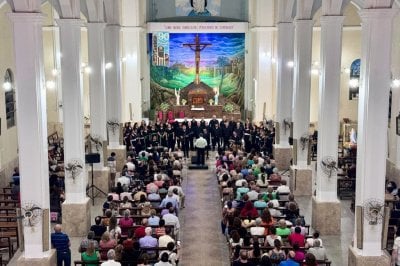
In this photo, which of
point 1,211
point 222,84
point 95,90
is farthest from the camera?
point 222,84

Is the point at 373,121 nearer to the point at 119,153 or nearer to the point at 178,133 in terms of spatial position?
the point at 119,153

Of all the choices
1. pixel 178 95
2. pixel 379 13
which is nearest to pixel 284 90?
→ pixel 379 13

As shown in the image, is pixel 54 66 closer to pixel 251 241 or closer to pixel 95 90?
pixel 95 90

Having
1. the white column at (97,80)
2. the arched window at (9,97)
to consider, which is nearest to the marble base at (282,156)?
the white column at (97,80)

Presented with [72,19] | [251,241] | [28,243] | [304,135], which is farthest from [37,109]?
[304,135]

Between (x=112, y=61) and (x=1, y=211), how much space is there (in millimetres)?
9213

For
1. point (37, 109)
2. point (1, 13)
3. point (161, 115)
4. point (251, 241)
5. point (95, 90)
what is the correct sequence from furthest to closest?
1. point (161, 115)
2. point (1, 13)
3. point (95, 90)
4. point (251, 241)
5. point (37, 109)

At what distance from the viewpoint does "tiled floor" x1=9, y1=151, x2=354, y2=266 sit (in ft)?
57.5

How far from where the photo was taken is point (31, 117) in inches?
586

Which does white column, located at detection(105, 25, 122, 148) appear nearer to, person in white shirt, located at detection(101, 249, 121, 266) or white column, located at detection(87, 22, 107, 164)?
white column, located at detection(87, 22, 107, 164)

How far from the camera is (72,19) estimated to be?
18.5 meters

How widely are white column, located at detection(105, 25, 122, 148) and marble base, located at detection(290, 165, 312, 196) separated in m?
8.30

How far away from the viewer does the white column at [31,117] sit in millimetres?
14594

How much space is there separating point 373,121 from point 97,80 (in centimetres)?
1186
